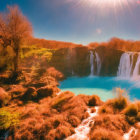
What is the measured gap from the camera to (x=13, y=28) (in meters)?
5.59

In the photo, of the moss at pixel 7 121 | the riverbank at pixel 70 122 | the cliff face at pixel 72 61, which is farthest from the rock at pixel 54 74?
the moss at pixel 7 121

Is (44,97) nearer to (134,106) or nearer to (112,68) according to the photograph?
(134,106)

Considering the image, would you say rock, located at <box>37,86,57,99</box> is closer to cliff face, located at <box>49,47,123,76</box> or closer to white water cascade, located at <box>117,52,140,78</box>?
cliff face, located at <box>49,47,123,76</box>

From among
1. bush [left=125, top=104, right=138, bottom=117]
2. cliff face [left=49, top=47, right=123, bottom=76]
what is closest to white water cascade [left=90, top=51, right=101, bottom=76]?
cliff face [left=49, top=47, right=123, bottom=76]

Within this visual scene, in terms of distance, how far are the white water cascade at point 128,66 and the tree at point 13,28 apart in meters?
10.9

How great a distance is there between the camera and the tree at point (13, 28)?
5473 millimetres

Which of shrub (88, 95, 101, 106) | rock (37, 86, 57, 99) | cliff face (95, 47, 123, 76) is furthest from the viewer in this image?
cliff face (95, 47, 123, 76)

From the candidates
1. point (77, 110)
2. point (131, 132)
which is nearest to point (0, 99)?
point (77, 110)

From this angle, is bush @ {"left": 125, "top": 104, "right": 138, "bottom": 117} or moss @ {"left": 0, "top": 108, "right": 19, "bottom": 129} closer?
moss @ {"left": 0, "top": 108, "right": 19, "bottom": 129}

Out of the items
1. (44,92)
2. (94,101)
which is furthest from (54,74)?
(94,101)

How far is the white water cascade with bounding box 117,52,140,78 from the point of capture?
1049cm

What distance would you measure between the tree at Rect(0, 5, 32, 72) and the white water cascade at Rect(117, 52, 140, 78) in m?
10.9

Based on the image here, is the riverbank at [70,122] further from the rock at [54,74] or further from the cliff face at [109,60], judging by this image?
the cliff face at [109,60]

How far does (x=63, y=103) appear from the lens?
3.74 metres
